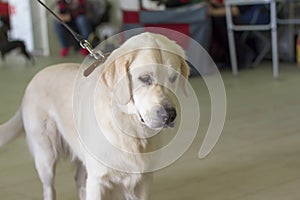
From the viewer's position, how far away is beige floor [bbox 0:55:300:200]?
2.82 metres

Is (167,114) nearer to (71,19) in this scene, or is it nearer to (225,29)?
(225,29)

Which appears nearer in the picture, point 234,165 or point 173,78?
point 173,78

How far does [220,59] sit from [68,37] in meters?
3.63

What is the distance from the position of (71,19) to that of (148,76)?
846cm

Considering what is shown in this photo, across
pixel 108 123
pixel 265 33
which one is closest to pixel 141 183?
pixel 108 123

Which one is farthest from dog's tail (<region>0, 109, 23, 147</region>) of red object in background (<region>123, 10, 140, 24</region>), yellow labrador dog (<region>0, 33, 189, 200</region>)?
red object in background (<region>123, 10, 140, 24</region>)

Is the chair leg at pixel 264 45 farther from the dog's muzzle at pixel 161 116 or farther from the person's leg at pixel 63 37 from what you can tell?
the dog's muzzle at pixel 161 116

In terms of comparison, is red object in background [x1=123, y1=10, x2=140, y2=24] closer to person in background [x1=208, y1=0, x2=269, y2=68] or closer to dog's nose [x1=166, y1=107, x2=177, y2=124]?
person in background [x1=208, y1=0, x2=269, y2=68]

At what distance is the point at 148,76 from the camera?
1739 millimetres

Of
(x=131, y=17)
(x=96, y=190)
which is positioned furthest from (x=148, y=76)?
(x=131, y=17)

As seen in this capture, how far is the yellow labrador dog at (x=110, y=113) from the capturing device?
176 cm

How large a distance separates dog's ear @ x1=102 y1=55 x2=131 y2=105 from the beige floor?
992mm

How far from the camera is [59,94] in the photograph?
7.88 ft

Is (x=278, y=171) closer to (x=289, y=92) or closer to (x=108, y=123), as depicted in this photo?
(x=108, y=123)
